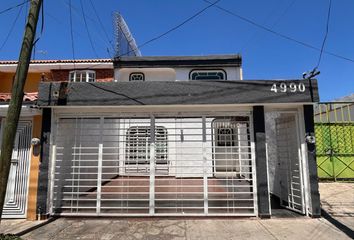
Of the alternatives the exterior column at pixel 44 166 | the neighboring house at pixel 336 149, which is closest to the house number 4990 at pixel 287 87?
the exterior column at pixel 44 166

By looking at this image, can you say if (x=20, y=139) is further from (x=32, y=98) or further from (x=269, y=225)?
(x=269, y=225)

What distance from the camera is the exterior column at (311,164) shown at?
7609mm

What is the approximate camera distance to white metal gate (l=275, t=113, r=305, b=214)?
324 inches

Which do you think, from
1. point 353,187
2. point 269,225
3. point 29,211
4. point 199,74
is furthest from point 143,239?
point 199,74

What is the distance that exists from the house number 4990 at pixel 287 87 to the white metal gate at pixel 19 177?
6.89m

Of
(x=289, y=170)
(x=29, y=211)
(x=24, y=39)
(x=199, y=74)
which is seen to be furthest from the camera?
(x=199, y=74)

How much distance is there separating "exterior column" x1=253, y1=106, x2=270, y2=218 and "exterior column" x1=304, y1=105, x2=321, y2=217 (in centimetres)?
115

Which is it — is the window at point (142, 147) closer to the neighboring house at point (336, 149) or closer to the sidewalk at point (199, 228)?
the sidewalk at point (199, 228)

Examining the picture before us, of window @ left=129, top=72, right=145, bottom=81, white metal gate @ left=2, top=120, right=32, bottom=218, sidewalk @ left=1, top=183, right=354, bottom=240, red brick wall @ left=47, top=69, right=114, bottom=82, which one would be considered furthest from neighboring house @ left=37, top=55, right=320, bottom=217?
red brick wall @ left=47, top=69, right=114, bottom=82

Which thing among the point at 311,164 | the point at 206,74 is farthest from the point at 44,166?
the point at 206,74

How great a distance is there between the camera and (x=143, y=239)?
20.1ft

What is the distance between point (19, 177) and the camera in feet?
26.3

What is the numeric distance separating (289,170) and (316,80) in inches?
110

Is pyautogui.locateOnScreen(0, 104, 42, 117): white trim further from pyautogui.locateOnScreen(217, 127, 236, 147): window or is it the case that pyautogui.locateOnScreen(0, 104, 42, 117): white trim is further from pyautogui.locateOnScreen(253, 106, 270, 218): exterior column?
pyautogui.locateOnScreen(253, 106, 270, 218): exterior column
